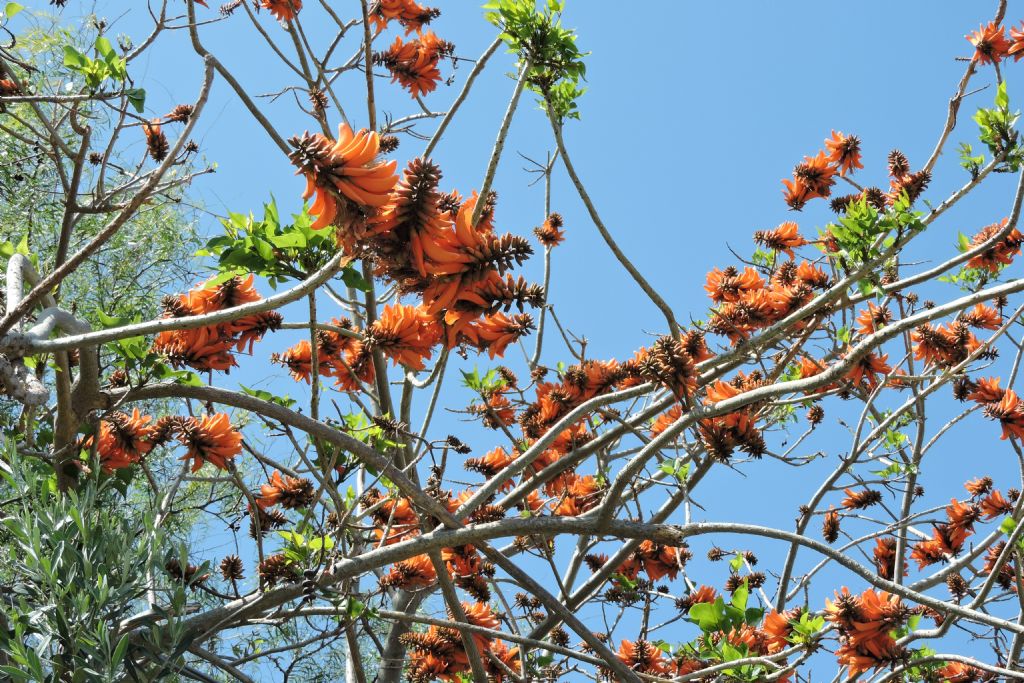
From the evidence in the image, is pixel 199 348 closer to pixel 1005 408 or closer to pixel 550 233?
pixel 550 233

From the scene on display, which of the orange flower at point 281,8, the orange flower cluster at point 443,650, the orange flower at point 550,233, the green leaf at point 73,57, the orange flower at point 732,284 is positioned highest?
the orange flower at point 281,8

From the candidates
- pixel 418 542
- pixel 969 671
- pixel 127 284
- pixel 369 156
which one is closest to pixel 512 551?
pixel 418 542

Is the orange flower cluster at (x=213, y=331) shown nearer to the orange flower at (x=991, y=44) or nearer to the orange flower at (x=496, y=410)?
the orange flower at (x=496, y=410)

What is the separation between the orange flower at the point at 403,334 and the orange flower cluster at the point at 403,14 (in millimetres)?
3032

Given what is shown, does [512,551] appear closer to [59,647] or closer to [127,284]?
[59,647]

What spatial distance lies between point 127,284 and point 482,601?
465cm

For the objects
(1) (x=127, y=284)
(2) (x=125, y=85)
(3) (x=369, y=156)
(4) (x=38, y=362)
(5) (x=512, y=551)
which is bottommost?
(3) (x=369, y=156)

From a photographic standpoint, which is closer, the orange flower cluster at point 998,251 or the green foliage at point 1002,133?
the green foliage at point 1002,133

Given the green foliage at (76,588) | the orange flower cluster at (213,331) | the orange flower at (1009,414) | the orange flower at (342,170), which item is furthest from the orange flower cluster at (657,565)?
the orange flower at (342,170)

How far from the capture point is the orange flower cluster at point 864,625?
10.9 ft

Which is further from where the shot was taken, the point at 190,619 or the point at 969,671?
the point at 969,671

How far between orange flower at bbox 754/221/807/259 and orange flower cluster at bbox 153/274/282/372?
2982 millimetres

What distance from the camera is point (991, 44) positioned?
4.54 m

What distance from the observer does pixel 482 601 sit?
12.6 feet
